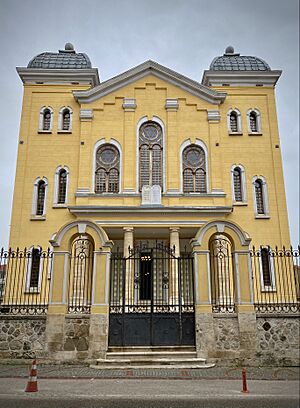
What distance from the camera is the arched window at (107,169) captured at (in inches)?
960

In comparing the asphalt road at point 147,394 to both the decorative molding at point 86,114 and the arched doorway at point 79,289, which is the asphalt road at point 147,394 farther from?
the decorative molding at point 86,114

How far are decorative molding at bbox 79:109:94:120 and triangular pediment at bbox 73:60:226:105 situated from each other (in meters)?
0.66

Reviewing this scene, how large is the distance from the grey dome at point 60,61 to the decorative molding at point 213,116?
886cm

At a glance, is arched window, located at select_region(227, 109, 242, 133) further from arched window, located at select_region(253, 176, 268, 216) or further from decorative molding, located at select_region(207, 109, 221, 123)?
arched window, located at select_region(253, 176, 268, 216)

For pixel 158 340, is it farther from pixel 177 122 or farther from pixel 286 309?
pixel 177 122

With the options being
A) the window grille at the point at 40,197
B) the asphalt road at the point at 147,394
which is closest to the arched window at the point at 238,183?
the window grille at the point at 40,197

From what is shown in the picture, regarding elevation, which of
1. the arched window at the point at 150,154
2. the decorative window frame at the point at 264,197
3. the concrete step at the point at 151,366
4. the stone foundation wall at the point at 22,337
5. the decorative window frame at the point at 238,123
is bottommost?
the concrete step at the point at 151,366

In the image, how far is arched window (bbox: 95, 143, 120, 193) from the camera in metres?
24.4

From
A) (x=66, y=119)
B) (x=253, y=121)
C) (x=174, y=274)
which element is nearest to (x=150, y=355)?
(x=174, y=274)

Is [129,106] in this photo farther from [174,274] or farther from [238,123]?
[174,274]

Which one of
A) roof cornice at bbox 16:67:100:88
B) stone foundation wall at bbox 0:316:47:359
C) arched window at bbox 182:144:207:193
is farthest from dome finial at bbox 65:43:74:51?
Answer: stone foundation wall at bbox 0:316:47:359

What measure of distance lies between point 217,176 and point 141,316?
12391 millimetres

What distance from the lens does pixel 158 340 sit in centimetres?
1403

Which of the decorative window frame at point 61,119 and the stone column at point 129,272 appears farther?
the decorative window frame at point 61,119
